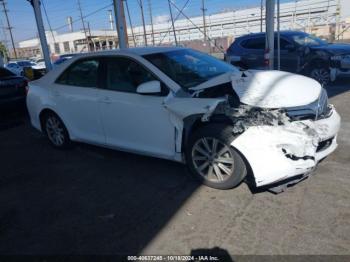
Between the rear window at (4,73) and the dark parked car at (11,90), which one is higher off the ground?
the rear window at (4,73)

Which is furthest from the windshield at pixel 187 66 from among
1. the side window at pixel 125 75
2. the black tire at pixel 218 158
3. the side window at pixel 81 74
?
the side window at pixel 81 74

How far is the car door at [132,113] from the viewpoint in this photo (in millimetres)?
3969

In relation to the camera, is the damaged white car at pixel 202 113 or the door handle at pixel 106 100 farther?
the door handle at pixel 106 100

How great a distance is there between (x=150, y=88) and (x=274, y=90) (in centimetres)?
138

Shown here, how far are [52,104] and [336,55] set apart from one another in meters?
7.73

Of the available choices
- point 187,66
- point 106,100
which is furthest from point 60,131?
point 187,66

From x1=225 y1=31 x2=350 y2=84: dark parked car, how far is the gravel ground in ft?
17.6

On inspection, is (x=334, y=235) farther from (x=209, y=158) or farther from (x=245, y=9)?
(x=245, y=9)

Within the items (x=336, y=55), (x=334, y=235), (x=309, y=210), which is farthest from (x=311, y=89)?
(x=336, y=55)

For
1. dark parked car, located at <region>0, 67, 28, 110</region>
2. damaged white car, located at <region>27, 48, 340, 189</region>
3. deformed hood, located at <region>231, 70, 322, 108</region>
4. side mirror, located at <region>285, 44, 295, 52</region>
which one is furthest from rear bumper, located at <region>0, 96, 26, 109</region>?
side mirror, located at <region>285, 44, 295, 52</region>

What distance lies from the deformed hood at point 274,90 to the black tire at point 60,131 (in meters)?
2.92

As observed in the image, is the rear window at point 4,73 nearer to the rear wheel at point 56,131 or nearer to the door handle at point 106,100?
the rear wheel at point 56,131

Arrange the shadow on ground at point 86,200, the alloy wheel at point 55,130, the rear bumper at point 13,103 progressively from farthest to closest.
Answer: the rear bumper at point 13,103 < the alloy wheel at point 55,130 < the shadow on ground at point 86,200

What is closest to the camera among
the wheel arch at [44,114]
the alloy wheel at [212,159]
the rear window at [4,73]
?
the alloy wheel at [212,159]
